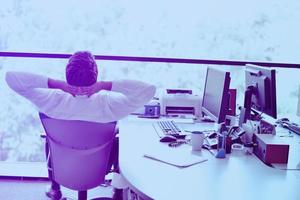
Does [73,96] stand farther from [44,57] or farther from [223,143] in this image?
[44,57]

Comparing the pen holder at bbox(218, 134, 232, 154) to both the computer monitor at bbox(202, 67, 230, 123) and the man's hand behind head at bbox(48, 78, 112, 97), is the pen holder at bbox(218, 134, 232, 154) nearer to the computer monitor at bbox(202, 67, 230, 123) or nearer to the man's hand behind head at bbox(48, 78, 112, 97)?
the computer monitor at bbox(202, 67, 230, 123)

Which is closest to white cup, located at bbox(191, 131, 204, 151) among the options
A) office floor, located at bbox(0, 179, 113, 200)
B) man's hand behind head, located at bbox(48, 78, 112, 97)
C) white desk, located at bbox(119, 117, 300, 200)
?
white desk, located at bbox(119, 117, 300, 200)

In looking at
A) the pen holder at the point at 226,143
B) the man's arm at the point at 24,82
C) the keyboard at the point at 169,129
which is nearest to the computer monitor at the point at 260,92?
the pen holder at the point at 226,143

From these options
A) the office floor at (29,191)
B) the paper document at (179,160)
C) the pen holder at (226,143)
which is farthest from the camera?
the office floor at (29,191)

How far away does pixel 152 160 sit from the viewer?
6.44ft

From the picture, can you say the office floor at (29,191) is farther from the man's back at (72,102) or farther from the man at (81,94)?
the man's back at (72,102)

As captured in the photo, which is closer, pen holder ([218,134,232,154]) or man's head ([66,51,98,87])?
pen holder ([218,134,232,154])

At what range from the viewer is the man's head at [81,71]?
7.91 feet

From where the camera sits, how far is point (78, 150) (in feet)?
7.36

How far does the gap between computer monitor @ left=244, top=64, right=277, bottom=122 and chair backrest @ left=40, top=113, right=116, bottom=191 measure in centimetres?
95

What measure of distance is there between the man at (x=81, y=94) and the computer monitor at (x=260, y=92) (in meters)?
0.66

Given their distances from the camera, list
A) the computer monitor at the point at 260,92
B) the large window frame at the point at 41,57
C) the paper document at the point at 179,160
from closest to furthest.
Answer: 1. the paper document at the point at 179,160
2. the computer monitor at the point at 260,92
3. the large window frame at the point at 41,57

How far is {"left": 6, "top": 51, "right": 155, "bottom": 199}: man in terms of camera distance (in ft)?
7.06

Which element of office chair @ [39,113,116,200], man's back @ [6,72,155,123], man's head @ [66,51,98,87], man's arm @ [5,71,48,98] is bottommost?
office chair @ [39,113,116,200]
